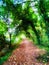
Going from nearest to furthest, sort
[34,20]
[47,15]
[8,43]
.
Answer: [47,15], [8,43], [34,20]

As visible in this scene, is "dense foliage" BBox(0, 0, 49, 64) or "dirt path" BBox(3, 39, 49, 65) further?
"dense foliage" BBox(0, 0, 49, 64)

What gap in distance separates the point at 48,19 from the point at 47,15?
0.42 m

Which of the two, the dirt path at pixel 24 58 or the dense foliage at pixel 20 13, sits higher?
the dense foliage at pixel 20 13

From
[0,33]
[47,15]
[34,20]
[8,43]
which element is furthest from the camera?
[34,20]

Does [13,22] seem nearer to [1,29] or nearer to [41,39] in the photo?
[1,29]

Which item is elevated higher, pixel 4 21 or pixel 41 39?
pixel 4 21

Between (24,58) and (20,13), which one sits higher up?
(20,13)

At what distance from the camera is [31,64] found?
A: 14.4 metres

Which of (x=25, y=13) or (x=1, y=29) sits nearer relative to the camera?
→ (x=1, y=29)

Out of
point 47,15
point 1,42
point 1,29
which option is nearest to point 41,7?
point 47,15

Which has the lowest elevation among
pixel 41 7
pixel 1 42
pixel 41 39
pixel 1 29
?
pixel 41 39

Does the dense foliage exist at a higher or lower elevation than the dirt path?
higher

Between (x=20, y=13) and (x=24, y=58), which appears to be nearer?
(x=24, y=58)

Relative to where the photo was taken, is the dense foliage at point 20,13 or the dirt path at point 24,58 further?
the dense foliage at point 20,13
